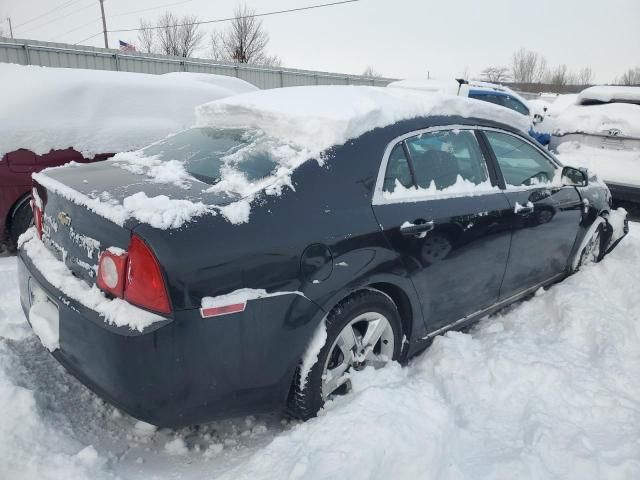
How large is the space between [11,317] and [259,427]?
191 centimetres

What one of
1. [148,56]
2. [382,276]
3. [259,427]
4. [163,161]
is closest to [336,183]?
[382,276]

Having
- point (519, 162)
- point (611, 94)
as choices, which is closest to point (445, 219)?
point (519, 162)

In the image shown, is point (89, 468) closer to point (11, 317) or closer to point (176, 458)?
point (176, 458)

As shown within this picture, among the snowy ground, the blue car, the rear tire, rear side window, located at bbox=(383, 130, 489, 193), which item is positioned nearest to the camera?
the snowy ground

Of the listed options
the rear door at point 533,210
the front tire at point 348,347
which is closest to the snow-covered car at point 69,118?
the front tire at point 348,347

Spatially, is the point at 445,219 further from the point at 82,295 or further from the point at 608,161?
the point at 608,161

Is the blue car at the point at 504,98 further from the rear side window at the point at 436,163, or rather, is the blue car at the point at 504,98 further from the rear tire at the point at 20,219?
the rear tire at the point at 20,219

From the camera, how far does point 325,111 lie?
268 centimetres

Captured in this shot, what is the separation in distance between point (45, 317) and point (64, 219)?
1.52 feet

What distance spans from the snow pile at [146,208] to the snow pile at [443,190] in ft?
3.46

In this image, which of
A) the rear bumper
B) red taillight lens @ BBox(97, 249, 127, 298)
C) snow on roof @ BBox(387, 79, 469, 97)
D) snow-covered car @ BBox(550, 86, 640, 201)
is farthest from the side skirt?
snow on roof @ BBox(387, 79, 469, 97)

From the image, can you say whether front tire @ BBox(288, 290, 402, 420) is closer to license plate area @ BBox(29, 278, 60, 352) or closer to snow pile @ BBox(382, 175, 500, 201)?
snow pile @ BBox(382, 175, 500, 201)

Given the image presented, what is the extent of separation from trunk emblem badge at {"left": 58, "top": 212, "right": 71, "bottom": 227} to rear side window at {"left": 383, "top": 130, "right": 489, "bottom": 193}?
5.07ft

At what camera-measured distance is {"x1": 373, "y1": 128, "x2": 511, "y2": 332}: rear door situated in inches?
106
